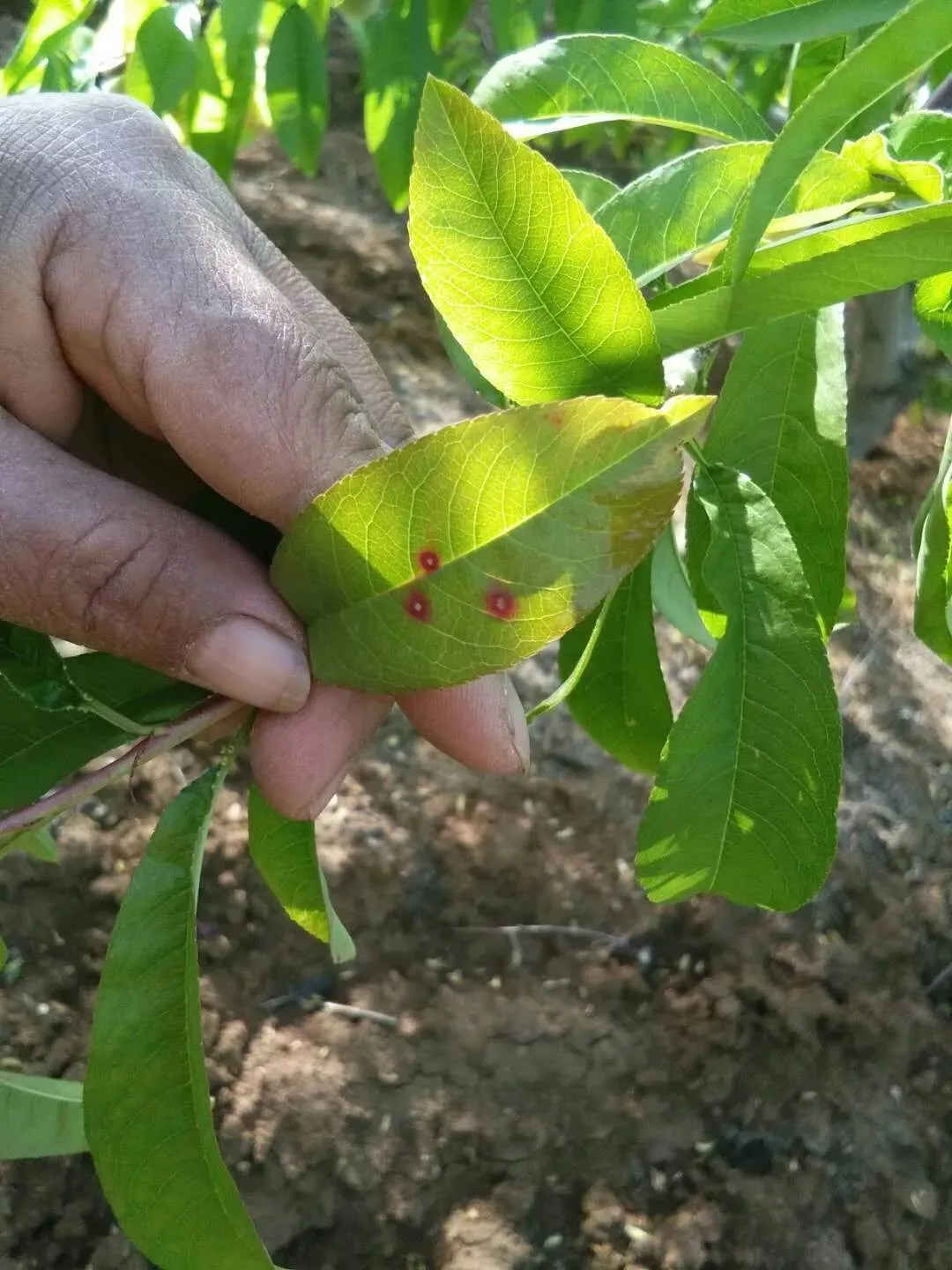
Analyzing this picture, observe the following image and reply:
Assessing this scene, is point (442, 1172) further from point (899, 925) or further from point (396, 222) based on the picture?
point (396, 222)

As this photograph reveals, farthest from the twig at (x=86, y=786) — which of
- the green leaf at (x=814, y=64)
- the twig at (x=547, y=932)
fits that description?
the twig at (x=547, y=932)

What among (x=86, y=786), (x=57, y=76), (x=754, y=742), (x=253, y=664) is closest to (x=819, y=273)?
(x=754, y=742)

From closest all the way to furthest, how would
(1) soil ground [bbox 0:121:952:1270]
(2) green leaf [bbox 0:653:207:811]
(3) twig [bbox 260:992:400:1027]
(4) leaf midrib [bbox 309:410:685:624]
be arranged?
(4) leaf midrib [bbox 309:410:685:624], (2) green leaf [bbox 0:653:207:811], (1) soil ground [bbox 0:121:952:1270], (3) twig [bbox 260:992:400:1027]

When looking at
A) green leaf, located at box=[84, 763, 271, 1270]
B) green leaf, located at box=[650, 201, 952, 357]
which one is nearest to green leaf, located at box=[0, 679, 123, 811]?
green leaf, located at box=[84, 763, 271, 1270]

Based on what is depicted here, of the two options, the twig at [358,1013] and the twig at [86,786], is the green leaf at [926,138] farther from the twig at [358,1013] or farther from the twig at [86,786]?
the twig at [358,1013]

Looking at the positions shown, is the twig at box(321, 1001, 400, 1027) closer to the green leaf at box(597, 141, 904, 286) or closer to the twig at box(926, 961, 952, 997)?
the twig at box(926, 961, 952, 997)
